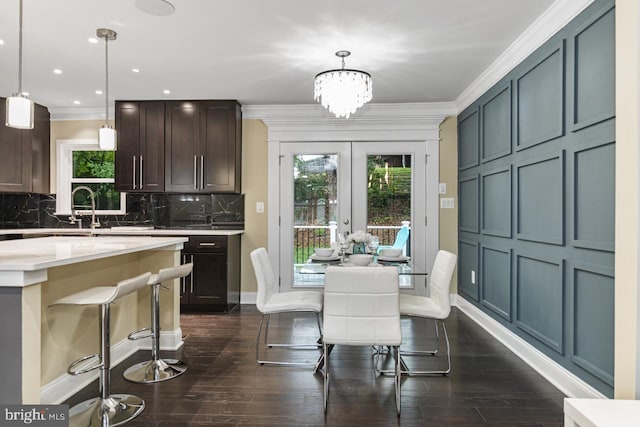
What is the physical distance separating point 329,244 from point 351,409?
288 cm

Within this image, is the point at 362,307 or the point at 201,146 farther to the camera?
the point at 201,146

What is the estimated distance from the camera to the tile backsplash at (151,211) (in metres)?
5.29

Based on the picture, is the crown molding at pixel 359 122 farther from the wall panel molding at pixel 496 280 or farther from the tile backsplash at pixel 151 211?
the wall panel molding at pixel 496 280

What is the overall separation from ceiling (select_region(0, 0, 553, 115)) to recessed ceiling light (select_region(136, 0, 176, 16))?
0.17ft

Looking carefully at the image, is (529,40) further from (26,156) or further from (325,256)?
(26,156)

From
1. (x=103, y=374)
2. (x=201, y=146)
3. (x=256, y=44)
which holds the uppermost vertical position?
(x=256, y=44)

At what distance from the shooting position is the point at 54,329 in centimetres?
241

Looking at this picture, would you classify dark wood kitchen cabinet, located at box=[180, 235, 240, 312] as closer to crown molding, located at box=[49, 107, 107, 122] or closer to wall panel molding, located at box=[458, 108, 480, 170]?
crown molding, located at box=[49, 107, 107, 122]

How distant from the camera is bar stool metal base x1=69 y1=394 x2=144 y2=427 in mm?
2180

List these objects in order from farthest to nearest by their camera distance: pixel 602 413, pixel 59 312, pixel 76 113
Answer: pixel 76 113 < pixel 59 312 < pixel 602 413

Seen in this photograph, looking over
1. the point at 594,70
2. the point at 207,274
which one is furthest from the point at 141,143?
the point at 594,70

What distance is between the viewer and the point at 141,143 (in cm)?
494

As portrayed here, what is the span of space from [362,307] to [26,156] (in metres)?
4.77

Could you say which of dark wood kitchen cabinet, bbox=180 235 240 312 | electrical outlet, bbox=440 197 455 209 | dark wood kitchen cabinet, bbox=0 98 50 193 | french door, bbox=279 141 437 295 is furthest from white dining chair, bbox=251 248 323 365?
dark wood kitchen cabinet, bbox=0 98 50 193
